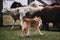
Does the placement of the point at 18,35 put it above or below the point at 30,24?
below

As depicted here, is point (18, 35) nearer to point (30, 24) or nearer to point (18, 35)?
point (18, 35)

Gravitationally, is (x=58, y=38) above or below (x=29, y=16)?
below

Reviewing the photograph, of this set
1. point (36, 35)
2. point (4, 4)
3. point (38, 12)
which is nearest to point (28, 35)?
point (36, 35)

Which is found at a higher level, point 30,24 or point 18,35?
point 30,24

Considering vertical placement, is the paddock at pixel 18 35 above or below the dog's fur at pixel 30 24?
below

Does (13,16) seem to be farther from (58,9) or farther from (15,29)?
(58,9)

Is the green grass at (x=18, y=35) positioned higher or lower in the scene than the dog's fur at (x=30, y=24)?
lower

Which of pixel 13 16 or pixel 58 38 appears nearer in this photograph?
pixel 58 38

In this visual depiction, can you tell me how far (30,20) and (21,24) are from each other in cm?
14

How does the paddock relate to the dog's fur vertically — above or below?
below

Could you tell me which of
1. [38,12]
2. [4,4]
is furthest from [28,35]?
[4,4]

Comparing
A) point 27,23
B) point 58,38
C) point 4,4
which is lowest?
point 58,38

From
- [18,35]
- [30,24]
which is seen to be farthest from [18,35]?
[30,24]

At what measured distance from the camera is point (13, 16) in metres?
3.04
